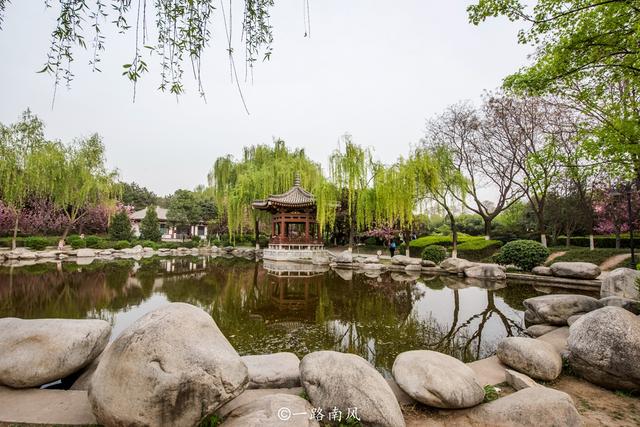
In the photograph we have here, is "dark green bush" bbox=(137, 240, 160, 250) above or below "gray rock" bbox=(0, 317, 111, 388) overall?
above

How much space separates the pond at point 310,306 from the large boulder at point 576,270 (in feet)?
3.72

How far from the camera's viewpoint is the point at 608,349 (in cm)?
289

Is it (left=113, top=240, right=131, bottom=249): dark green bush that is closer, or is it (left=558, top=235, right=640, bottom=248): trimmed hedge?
(left=558, top=235, right=640, bottom=248): trimmed hedge

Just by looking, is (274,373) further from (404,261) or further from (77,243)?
(77,243)

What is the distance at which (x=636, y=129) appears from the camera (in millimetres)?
4379

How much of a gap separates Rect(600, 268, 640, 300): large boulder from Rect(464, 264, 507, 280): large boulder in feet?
16.6

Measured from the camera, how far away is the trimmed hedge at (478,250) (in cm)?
1511

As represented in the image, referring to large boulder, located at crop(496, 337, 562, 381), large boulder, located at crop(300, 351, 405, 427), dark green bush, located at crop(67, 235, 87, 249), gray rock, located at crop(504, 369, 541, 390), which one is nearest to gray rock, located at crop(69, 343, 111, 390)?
large boulder, located at crop(300, 351, 405, 427)

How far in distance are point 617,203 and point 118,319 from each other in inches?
750

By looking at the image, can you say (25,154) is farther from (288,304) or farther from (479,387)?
(479,387)

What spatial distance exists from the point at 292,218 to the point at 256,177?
12.1 ft

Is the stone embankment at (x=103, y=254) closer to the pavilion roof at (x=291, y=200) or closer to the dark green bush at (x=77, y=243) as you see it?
the dark green bush at (x=77, y=243)

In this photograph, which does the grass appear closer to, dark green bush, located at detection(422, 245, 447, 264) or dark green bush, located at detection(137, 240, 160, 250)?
dark green bush, located at detection(422, 245, 447, 264)

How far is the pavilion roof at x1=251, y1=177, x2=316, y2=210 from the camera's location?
17562mm
